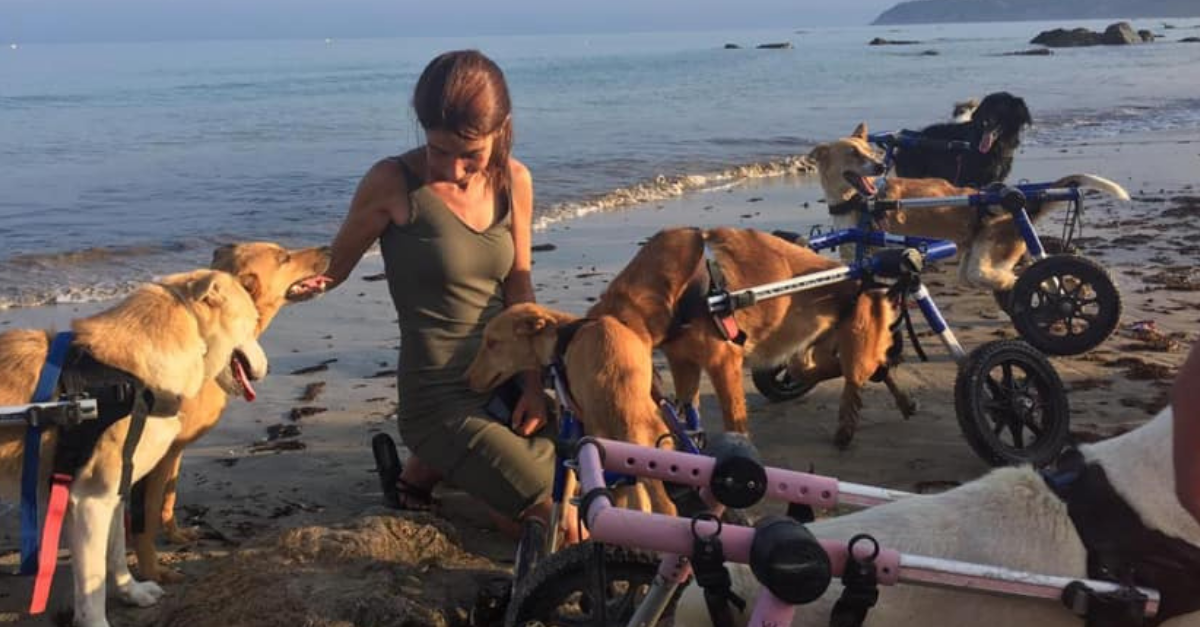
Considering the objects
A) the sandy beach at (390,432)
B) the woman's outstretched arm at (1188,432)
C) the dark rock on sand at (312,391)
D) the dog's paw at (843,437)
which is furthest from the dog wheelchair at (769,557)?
the dark rock on sand at (312,391)

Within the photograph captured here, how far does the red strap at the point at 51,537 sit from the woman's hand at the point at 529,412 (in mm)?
1928

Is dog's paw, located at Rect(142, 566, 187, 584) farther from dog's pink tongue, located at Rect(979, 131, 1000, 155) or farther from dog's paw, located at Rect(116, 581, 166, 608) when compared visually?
dog's pink tongue, located at Rect(979, 131, 1000, 155)

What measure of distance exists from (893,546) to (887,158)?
9.23 meters

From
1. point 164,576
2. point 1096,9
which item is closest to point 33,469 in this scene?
point 164,576

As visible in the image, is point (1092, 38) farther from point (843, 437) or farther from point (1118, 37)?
point (843, 437)

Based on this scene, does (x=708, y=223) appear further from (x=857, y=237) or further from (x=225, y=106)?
(x=225, y=106)

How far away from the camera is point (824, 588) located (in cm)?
192

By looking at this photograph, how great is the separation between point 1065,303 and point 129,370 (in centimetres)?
614

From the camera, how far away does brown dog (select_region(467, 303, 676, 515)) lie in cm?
416

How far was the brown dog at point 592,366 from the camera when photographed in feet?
13.6

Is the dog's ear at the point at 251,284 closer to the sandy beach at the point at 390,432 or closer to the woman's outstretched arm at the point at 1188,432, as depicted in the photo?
the sandy beach at the point at 390,432

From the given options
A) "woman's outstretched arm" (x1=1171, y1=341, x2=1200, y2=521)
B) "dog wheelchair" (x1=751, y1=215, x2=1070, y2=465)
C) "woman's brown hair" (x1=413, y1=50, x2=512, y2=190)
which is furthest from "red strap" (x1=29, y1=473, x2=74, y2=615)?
"dog wheelchair" (x1=751, y1=215, x2=1070, y2=465)

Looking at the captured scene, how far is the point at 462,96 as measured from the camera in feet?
14.2

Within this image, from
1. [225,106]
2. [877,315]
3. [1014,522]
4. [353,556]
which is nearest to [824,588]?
[1014,522]
